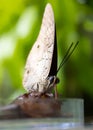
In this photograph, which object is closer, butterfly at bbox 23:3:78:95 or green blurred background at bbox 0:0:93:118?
butterfly at bbox 23:3:78:95

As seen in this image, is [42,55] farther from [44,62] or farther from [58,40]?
[58,40]

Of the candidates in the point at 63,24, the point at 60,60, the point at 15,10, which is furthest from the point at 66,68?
the point at 15,10

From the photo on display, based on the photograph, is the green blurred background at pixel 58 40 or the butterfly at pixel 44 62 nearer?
the butterfly at pixel 44 62

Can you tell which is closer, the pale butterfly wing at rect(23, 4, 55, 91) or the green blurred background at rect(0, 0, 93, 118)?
the pale butterfly wing at rect(23, 4, 55, 91)

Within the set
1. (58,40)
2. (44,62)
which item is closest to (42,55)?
(44,62)
